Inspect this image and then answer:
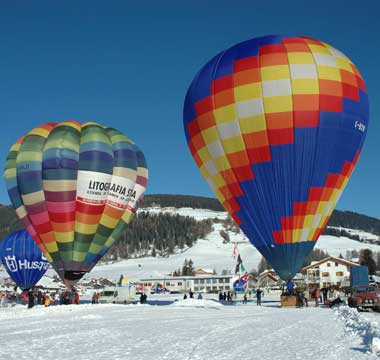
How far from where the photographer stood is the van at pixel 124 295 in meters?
41.6

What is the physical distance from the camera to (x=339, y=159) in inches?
993

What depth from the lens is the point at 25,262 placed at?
42.1 meters

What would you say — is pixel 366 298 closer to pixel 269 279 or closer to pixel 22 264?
pixel 22 264

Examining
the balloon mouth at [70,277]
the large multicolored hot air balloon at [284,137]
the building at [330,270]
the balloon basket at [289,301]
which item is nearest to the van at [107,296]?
the balloon mouth at [70,277]

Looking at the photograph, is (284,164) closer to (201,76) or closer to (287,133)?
(287,133)

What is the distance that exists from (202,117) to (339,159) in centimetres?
712

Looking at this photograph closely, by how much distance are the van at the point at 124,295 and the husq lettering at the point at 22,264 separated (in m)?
6.19

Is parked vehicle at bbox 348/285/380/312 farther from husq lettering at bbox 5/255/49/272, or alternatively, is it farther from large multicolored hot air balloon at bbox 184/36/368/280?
husq lettering at bbox 5/255/49/272

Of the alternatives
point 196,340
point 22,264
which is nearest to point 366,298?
point 196,340

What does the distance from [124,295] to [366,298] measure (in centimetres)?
Answer: 2160

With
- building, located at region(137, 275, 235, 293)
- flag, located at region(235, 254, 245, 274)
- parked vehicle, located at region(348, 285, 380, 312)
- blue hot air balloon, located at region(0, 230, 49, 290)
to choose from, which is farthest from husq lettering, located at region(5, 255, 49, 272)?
building, located at region(137, 275, 235, 293)

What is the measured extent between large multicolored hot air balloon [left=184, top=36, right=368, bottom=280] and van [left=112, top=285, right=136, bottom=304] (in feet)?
60.2

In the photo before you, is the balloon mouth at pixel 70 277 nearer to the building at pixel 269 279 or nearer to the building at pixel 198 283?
the building at pixel 269 279

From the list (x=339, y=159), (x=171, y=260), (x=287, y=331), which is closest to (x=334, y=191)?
(x=339, y=159)
